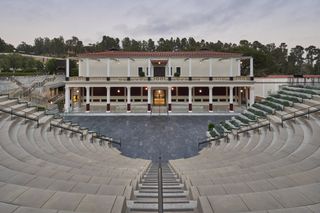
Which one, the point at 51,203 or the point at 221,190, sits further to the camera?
the point at 221,190

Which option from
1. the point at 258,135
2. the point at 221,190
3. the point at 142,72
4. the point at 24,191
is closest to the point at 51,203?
the point at 24,191

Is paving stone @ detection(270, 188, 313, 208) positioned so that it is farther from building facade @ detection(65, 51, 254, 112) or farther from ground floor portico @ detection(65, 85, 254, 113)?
ground floor portico @ detection(65, 85, 254, 113)

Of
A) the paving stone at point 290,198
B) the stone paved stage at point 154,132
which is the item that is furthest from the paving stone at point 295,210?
the stone paved stage at point 154,132

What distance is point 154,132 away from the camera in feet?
75.6

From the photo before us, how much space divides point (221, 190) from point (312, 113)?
10.1 m

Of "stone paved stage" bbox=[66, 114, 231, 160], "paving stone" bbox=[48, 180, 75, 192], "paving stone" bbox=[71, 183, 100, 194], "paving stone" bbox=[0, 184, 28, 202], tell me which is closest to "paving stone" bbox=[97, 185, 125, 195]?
"paving stone" bbox=[71, 183, 100, 194]

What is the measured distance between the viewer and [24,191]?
4.51m

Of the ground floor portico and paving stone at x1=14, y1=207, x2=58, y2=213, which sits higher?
the ground floor portico

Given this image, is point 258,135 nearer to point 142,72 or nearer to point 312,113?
point 312,113

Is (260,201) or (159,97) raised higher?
(159,97)

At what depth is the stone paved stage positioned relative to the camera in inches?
685

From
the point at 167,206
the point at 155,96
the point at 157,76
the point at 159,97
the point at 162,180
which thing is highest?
the point at 157,76

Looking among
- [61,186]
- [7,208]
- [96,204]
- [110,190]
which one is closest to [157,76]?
[61,186]

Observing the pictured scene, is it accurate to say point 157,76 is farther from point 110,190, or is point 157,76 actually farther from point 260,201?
point 260,201
